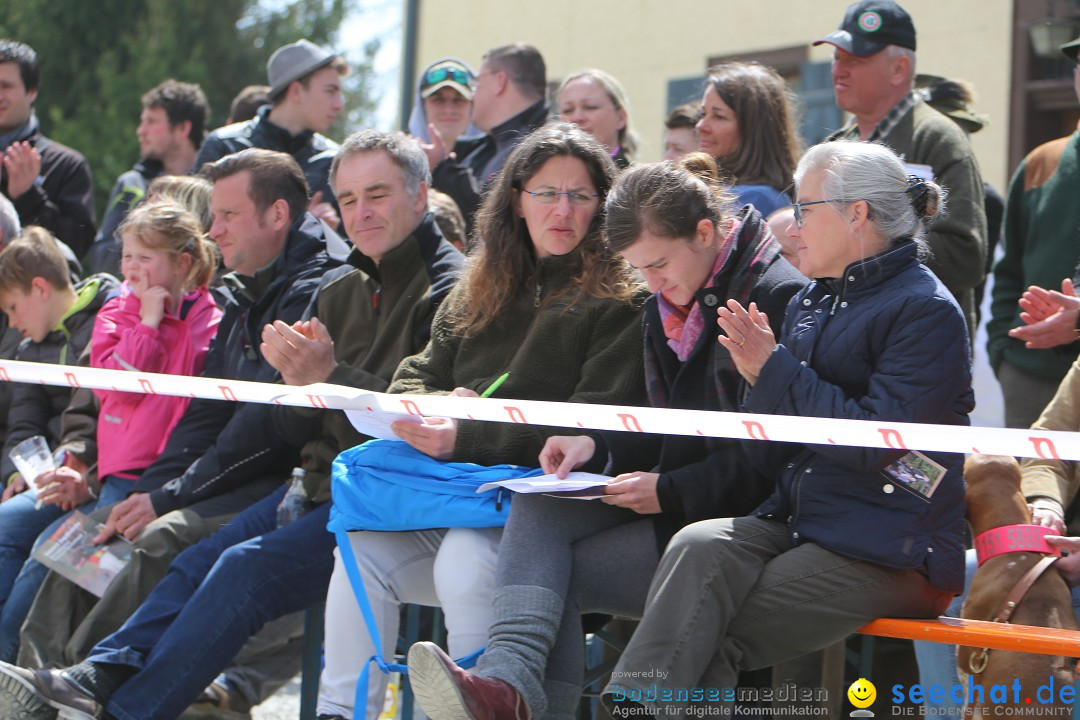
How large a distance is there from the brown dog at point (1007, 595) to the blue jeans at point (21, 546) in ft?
10.5

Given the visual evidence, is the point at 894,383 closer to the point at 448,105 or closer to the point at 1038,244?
the point at 1038,244

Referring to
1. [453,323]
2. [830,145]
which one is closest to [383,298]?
[453,323]

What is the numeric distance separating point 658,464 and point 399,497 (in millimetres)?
763

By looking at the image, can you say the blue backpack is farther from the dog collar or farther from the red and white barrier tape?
the dog collar

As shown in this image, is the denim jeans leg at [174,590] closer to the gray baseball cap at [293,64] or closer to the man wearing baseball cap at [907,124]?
the man wearing baseball cap at [907,124]

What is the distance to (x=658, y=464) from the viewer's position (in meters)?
3.99

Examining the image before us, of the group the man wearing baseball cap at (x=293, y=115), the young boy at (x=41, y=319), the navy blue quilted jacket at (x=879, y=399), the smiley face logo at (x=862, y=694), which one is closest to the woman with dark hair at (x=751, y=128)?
the navy blue quilted jacket at (x=879, y=399)

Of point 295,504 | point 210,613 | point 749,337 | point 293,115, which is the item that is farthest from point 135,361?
point 749,337

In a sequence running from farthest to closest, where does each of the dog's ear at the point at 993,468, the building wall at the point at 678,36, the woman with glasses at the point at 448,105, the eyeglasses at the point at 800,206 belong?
1. the building wall at the point at 678,36
2. the woman with glasses at the point at 448,105
3. the dog's ear at the point at 993,468
4. the eyeglasses at the point at 800,206

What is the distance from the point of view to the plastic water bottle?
4688mm

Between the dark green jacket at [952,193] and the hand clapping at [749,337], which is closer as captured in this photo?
the hand clapping at [749,337]

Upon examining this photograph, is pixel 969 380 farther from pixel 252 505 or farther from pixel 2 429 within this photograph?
pixel 2 429

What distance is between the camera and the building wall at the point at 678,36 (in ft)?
33.3

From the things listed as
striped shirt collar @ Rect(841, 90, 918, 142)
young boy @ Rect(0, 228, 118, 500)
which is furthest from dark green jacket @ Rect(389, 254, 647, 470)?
young boy @ Rect(0, 228, 118, 500)
